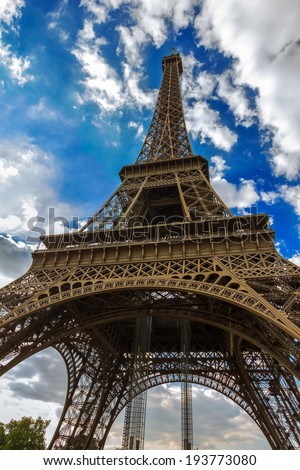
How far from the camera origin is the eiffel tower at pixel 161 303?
1431cm

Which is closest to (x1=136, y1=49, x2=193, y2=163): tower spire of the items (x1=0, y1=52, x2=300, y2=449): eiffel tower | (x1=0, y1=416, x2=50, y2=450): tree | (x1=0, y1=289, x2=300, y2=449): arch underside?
(x1=0, y1=52, x2=300, y2=449): eiffel tower

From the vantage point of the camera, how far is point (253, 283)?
1376cm

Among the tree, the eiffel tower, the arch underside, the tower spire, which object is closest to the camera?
the eiffel tower

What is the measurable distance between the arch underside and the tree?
1.74m

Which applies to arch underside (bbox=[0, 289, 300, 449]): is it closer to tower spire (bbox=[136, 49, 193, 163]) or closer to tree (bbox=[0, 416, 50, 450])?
tree (bbox=[0, 416, 50, 450])

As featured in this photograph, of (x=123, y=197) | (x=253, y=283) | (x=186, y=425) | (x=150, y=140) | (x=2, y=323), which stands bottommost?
(x=186, y=425)

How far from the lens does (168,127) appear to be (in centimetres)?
3073

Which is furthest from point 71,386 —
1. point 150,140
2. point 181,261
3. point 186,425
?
point 150,140

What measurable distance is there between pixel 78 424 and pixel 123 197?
1661 centimetres

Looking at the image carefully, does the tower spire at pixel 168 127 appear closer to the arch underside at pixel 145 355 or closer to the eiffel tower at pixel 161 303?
the eiffel tower at pixel 161 303

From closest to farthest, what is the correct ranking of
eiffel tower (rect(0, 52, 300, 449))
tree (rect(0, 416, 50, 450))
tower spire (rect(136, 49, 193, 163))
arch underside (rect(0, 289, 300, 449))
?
eiffel tower (rect(0, 52, 300, 449)), arch underside (rect(0, 289, 300, 449)), tree (rect(0, 416, 50, 450)), tower spire (rect(136, 49, 193, 163))

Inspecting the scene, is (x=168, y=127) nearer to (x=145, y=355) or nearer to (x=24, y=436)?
(x=145, y=355)

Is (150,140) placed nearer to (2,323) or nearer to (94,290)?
(94,290)

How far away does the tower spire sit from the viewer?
91.9ft
